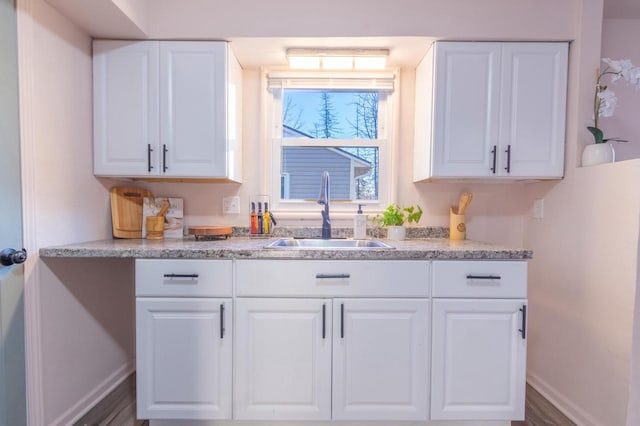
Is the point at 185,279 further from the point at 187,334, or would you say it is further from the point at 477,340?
the point at 477,340

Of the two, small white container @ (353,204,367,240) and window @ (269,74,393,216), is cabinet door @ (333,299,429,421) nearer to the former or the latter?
small white container @ (353,204,367,240)

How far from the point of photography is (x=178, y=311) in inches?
56.9

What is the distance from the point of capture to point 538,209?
1.93m

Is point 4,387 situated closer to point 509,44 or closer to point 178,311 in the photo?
point 178,311

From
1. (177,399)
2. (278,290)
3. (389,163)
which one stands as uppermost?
(389,163)

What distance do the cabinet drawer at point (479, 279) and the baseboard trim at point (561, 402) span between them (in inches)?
29.4

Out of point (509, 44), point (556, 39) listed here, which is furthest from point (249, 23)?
point (556, 39)

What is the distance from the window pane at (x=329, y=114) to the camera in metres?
2.14

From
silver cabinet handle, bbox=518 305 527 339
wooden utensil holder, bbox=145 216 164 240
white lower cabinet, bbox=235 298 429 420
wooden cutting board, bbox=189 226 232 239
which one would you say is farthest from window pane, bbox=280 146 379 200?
silver cabinet handle, bbox=518 305 527 339

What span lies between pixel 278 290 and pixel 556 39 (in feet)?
6.54

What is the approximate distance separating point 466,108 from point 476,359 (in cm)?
130

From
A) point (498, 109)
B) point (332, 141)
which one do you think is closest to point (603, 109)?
point (498, 109)

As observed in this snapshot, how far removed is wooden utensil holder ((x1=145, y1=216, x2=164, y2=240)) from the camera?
1896 mm

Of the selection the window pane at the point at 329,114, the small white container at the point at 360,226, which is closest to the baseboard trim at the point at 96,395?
the small white container at the point at 360,226
